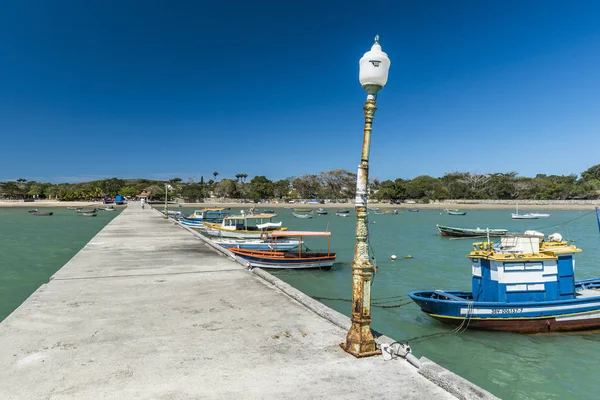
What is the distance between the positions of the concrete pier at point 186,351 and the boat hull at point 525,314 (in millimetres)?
5628

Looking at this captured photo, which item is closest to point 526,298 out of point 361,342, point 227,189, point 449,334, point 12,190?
point 449,334

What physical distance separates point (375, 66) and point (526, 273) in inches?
351

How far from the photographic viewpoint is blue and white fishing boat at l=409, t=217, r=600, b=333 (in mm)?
10891

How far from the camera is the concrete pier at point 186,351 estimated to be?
13.8 feet

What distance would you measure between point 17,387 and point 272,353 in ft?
9.57

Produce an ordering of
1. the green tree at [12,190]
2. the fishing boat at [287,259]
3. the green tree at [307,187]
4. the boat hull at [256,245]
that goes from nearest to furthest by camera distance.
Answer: the fishing boat at [287,259] < the boat hull at [256,245] < the green tree at [12,190] < the green tree at [307,187]

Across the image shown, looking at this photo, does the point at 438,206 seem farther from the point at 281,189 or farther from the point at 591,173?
the point at 591,173

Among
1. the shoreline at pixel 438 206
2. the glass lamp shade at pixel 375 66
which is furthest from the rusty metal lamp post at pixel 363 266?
the shoreline at pixel 438 206

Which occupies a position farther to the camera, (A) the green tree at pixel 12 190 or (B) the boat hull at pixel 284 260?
(A) the green tree at pixel 12 190

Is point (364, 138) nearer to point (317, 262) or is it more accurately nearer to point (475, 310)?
point (475, 310)

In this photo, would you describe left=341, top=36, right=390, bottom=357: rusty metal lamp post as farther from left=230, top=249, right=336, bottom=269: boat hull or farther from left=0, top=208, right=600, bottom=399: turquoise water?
left=230, top=249, right=336, bottom=269: boat hull

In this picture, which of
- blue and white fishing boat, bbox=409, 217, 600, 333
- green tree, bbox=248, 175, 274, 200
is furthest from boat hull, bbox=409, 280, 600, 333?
green tree, bbox=248, 175, 274, 200

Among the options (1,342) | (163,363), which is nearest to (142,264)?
(1,342)

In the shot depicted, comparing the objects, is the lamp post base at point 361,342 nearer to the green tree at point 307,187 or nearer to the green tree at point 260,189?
the green tree at point 260,189
